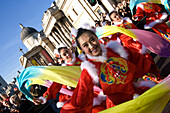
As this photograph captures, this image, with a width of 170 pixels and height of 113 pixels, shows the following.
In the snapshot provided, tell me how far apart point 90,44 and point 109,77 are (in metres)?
0.53

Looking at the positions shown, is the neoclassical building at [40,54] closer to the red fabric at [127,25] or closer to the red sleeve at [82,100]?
the red fabric at [127,25]

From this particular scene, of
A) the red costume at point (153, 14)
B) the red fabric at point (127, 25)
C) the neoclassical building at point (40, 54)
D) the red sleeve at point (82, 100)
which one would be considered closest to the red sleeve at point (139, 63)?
the red sleeve at point (82, 100)

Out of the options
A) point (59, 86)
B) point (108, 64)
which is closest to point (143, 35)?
point (108, 64)

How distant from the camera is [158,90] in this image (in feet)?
4.70

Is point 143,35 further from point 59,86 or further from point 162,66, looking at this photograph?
point 59,86

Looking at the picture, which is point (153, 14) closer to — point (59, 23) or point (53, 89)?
point (53, 89)

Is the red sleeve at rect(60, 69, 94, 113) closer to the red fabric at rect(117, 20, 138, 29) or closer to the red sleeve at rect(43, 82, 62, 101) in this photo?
the red sleeve at rect(43, 82, 62, 101)

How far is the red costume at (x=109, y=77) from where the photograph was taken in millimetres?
1833

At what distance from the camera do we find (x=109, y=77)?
1.91 meters

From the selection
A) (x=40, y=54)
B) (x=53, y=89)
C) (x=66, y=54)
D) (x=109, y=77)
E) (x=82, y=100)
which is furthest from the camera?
(x=40, y=54)

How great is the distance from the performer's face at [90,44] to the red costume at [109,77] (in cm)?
7

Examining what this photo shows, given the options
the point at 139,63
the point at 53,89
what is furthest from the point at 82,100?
the point at 53,89

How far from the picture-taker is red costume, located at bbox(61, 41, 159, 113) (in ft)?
6.01

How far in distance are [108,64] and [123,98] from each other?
480mm
